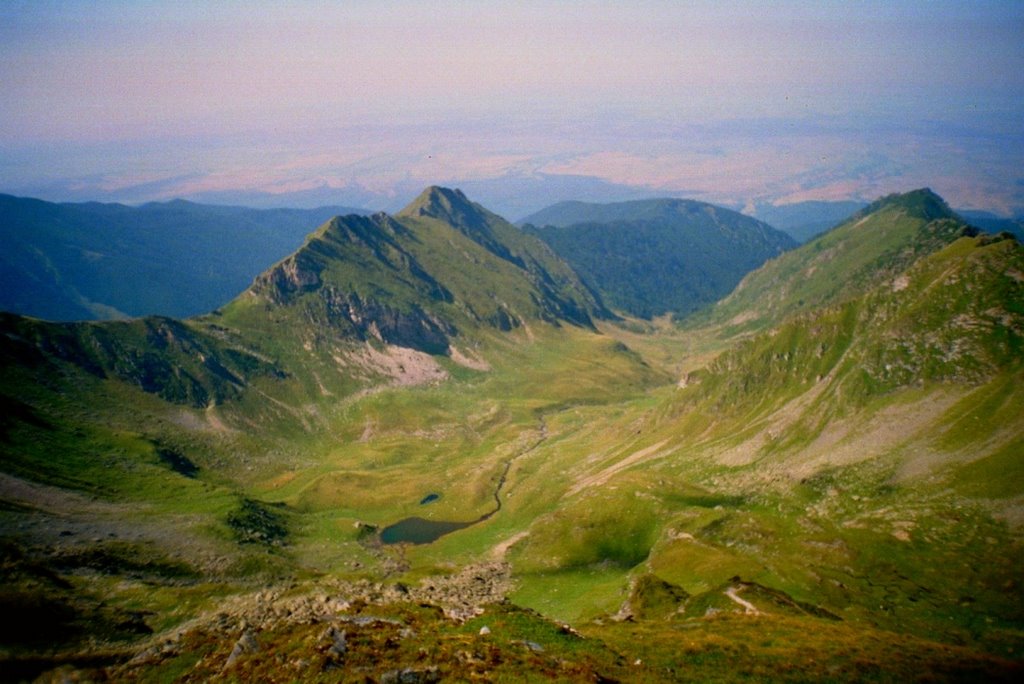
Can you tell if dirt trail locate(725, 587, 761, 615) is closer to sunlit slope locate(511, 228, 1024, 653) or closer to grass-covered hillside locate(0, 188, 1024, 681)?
grass-covered hillside locate(0, 188, 1024, 681)

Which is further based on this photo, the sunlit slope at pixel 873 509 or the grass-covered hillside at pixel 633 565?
the sunlit slope at pixel 873 509

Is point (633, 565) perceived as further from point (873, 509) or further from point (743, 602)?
point (743, 602)

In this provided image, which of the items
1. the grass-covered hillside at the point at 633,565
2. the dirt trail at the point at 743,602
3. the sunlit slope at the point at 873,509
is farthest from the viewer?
the sunlit slope at the point at 873,509

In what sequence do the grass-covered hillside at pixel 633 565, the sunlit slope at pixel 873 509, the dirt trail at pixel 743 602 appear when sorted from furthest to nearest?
the sunlit slope at pixel 873 509 → the dirt trail at pixel 743 602 → the grass-covered hillside at pixel 633 565

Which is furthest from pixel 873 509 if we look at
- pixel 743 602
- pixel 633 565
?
pixel 743 602

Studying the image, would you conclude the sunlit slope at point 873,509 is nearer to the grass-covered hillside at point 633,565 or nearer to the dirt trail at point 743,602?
the grass-covered hillside at point 633,565

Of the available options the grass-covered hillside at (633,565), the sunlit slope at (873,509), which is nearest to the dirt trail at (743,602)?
the grass-covered hillside at (633,565)

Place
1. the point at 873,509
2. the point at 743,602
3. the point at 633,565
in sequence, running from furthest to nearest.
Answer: the point at 633,565 → the point at 873,509 → the point at 743,602

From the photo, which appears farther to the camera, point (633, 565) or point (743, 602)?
point (633, 565)

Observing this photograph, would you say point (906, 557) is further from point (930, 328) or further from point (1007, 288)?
point (1007, 288)

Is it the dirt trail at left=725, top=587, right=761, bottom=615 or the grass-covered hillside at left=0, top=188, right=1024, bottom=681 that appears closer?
the grass-covered hillside at left=0, top=188, right=1024, bottom=681

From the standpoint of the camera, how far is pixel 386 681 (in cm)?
4538

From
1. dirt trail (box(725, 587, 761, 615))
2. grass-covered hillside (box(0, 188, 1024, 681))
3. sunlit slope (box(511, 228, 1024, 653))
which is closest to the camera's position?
grass-covered hillside (box(0, 188, 1024, 681))

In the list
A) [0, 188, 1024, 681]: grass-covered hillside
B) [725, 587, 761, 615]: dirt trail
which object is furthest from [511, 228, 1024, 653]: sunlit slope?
[725, 587, 761, 615]: dirt trail
